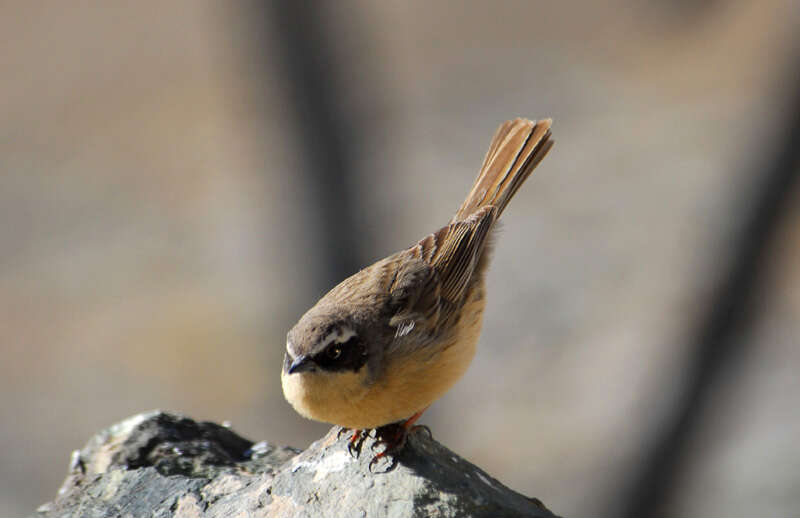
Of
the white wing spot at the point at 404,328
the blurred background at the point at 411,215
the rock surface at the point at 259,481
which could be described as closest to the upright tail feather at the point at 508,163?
the white wing spot at the point at 404,328

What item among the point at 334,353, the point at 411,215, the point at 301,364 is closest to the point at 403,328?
the point at 334,353

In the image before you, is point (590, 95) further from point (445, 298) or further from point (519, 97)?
point (445, 298)

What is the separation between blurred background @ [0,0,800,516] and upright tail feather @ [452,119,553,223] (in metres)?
2.74

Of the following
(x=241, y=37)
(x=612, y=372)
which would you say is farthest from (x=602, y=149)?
(x=241, y=37)

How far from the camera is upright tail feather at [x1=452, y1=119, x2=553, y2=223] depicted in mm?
5586

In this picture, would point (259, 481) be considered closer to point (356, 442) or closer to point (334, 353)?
point (356, 442)

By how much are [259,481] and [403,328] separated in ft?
2.91

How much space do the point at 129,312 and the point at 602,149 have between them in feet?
21.4

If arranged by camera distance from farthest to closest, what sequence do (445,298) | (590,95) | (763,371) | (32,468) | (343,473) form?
(590,95) < (32,468) < (763,371) < (445,298) < (343,473)

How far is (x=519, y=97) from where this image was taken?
15320mm

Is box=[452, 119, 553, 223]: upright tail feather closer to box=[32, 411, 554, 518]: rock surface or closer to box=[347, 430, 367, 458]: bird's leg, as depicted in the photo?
box=[347, 430, 367, 458]: bird's leg

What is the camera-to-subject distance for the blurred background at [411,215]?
29.8ft

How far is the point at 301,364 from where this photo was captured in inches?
160

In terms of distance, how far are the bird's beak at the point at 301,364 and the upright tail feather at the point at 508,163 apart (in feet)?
5.60
